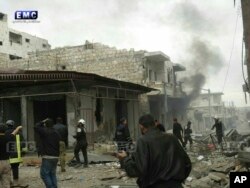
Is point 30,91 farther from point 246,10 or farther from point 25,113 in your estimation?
point 246,10

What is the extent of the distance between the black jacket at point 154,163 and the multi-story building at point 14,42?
4441 cm

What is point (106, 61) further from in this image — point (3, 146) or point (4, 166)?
point (4, 166)

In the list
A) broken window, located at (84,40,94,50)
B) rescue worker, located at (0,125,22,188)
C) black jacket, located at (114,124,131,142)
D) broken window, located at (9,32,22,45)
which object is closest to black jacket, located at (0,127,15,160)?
rescue worker, located at (0,125,22,188)

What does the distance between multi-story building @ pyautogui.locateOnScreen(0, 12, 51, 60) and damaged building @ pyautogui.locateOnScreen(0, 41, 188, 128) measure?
58.9 ft

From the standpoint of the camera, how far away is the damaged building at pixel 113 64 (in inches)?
1033

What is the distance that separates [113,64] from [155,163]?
904 inches

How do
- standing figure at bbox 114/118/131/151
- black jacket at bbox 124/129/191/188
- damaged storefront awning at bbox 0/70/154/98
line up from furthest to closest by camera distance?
damaged storefront awning at bbox 0/70/154/98 → standing figure at bbox 114/118/131/151 → black jacket at bbox 124/129/191/188

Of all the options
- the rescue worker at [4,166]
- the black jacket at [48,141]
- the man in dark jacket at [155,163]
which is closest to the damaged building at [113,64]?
the black jacket at [48,141]

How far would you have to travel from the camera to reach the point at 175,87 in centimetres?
3231

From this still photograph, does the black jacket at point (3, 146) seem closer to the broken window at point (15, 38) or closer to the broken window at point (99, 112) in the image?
the broken window at point (99, 112)

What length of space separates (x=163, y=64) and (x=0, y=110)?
1644cm

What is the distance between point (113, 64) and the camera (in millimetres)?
26422

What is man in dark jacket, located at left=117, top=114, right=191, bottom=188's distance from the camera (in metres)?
3.61

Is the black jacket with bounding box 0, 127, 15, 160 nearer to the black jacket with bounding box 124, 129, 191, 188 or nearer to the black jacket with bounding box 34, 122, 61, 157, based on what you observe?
the black jacket with bounding box 34, 122, 61, 157
